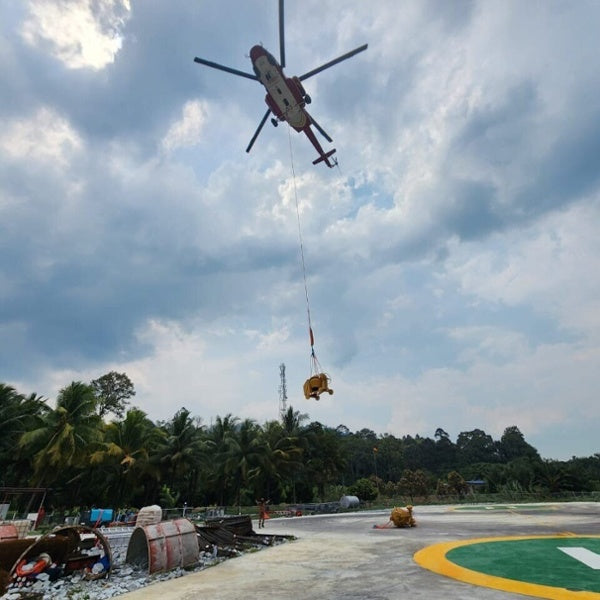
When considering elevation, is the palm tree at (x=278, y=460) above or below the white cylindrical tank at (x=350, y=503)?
above

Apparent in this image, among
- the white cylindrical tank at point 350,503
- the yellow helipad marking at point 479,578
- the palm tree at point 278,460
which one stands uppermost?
the palm tree at point 278,460

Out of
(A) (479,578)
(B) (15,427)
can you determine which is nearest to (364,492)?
(B) (15,427)

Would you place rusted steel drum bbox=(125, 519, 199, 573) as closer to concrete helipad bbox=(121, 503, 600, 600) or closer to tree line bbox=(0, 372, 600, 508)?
concrete helipad bbox=(121, 503, 600, 600)

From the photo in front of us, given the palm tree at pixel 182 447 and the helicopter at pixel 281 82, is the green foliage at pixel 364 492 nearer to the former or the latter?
the palm tree at pixel 182 447

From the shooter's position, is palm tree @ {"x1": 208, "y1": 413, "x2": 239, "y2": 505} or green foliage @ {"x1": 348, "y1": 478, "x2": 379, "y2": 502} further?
green foliage @ {"x1": 348, "y1": 478, "x2": 379, "y2": 502}

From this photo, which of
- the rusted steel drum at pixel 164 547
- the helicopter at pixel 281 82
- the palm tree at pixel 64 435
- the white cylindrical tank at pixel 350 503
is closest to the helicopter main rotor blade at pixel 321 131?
the helicopter at pixel 281 82

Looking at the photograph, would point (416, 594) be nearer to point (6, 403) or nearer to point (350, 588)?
point (350, 588)

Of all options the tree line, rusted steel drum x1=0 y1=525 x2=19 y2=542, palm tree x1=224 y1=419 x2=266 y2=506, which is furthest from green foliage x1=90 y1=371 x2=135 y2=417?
rusted steel drum x1=0 y1=525 x2=19 y2=542

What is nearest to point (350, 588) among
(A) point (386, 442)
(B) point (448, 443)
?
(A) point (386, 442)
